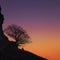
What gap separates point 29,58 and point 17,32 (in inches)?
466

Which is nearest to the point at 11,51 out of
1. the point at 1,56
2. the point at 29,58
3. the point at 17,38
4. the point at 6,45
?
the point at 6,45

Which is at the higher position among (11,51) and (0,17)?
(0,17)

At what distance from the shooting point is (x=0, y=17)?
207 feet

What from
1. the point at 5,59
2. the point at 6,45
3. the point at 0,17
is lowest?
the point at 5,59

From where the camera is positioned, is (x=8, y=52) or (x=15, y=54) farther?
(x=15, y=54)

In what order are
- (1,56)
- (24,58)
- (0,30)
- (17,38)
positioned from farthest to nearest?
(17,38), (24,58), (0,30), (1,56)

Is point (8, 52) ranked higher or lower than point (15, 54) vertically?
lower

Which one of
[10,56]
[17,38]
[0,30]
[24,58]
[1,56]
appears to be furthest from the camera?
[17,38]

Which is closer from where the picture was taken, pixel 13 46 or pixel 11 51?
pixel 11 51

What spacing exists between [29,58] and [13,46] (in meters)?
6.38

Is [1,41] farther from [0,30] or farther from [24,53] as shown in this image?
[24,53]

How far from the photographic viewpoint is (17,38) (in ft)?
254

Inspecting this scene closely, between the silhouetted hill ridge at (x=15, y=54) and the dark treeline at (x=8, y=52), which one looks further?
the silhouetted hill ridge at (x=15, y=54)

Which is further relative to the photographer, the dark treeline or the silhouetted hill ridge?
the silhouetted hill ridge
